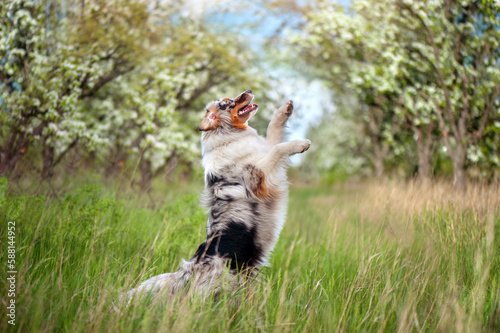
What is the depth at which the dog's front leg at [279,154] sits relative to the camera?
A: 3111 millimetres

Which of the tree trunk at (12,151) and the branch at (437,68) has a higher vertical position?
the branch at (437,68)

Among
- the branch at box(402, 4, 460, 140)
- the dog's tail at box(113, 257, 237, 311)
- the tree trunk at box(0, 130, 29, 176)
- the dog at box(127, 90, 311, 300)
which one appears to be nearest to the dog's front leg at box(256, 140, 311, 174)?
the dog at box(127, 90, 311, 300)

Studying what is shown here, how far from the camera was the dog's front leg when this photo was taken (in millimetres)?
3111

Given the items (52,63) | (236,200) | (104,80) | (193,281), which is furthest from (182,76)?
(193,281)

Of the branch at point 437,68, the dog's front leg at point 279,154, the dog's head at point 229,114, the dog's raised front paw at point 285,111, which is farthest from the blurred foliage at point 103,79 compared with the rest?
the branch at point 437,68

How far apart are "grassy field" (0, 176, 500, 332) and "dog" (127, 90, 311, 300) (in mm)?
161

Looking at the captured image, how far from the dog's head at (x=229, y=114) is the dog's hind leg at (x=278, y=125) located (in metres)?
0.23

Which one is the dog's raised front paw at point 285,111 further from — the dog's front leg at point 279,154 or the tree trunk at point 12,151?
the tree trunk at point 12,151

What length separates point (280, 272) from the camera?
348 centimetres

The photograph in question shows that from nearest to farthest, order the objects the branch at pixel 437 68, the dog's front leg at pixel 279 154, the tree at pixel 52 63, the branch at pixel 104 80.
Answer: the dog's front leg at pixel 279 154, the tree at pixel 52 63, the branch at pixel 437 68, the branch at pixel 104 80

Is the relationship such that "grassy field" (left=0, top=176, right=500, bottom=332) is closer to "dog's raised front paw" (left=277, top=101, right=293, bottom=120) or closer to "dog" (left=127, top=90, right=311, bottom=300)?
"dog" (left=127, top=90, right=311, bottom=300)

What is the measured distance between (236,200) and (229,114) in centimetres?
94

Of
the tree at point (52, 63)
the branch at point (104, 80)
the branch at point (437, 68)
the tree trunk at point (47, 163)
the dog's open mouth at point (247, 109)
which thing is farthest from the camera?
the branch at point (104, 80)

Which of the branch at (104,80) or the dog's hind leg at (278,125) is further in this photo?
the branch at (104,80)
